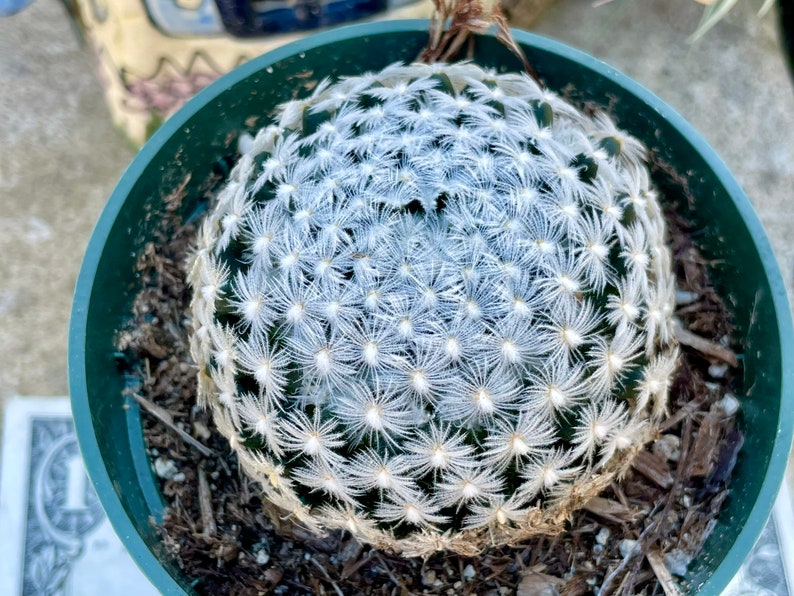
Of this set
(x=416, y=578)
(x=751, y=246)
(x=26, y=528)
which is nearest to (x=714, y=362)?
(x=751, y=246)

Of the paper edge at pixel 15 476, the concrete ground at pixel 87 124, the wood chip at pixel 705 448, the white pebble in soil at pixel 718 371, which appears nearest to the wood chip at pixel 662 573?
the wood chip at pixel 705 448

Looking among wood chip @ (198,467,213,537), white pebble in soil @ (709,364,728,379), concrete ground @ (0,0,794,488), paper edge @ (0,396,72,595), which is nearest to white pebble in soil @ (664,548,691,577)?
white pebble in soil @ (709,364,728,379)

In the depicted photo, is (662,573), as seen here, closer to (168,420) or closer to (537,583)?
(537,583)

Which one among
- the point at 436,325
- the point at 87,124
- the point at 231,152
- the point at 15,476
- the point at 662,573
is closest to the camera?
the point at 436,325

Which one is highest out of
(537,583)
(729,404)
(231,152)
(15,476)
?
(729,404)

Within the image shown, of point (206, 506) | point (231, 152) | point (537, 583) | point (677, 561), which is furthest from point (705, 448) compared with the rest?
point (231, 152)

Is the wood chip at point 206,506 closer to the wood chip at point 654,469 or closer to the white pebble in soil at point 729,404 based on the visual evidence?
the wood chip at point 654,469
